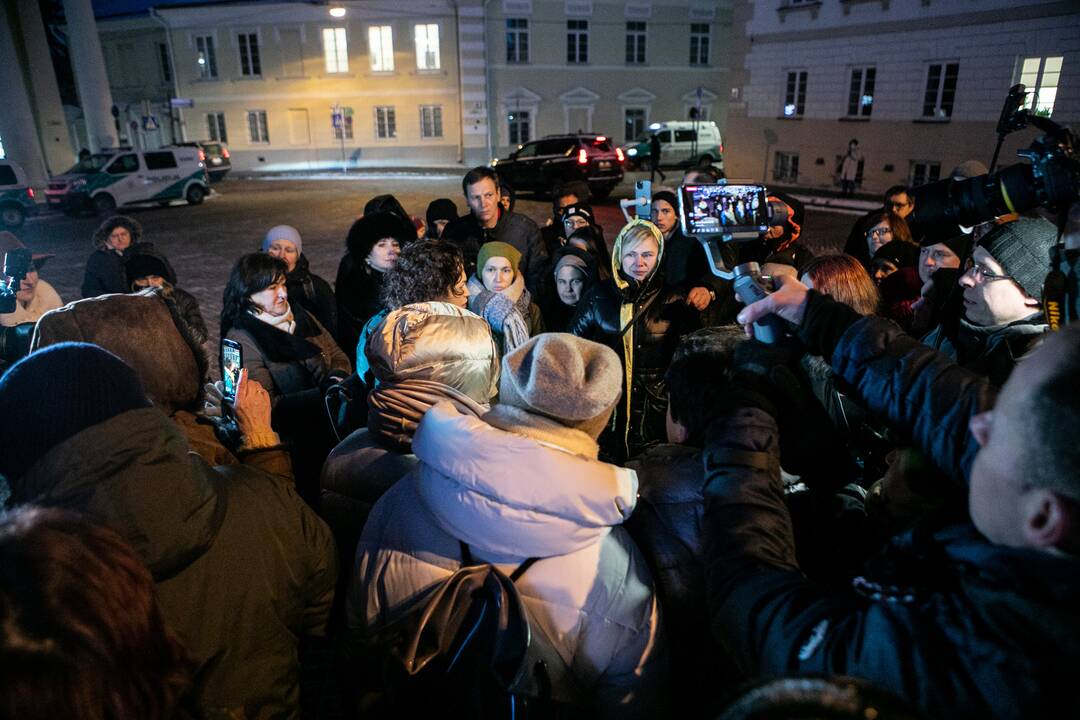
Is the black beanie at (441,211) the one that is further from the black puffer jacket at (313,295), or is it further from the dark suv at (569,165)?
the dark suv at (569,165)

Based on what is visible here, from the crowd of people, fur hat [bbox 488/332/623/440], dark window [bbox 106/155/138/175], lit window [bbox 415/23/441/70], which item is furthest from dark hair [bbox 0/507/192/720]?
lit window [bbox 415/23/441/70]

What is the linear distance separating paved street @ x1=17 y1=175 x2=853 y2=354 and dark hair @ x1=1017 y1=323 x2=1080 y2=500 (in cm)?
850

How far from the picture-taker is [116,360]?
1.44 meters

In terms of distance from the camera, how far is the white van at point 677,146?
26.2m

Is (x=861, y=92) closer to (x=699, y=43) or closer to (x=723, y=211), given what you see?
(x=699, y=43)

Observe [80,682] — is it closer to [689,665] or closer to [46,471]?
[46,471]

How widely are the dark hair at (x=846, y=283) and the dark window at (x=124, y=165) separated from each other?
2165 centimetres

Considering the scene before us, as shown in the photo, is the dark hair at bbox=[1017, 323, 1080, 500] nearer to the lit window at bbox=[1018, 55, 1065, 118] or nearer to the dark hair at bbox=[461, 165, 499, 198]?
the dark hair at bbox=[461, 165, 499, 198]

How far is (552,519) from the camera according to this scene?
1464mm

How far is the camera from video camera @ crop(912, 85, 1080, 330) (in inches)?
63.9

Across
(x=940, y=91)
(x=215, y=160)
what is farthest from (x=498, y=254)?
(x=215, y=160)

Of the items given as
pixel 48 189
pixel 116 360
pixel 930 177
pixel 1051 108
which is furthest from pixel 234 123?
pixel 116 360

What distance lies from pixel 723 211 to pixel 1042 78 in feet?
61.4

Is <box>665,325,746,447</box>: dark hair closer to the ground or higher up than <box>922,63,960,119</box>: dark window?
closer to the ground
